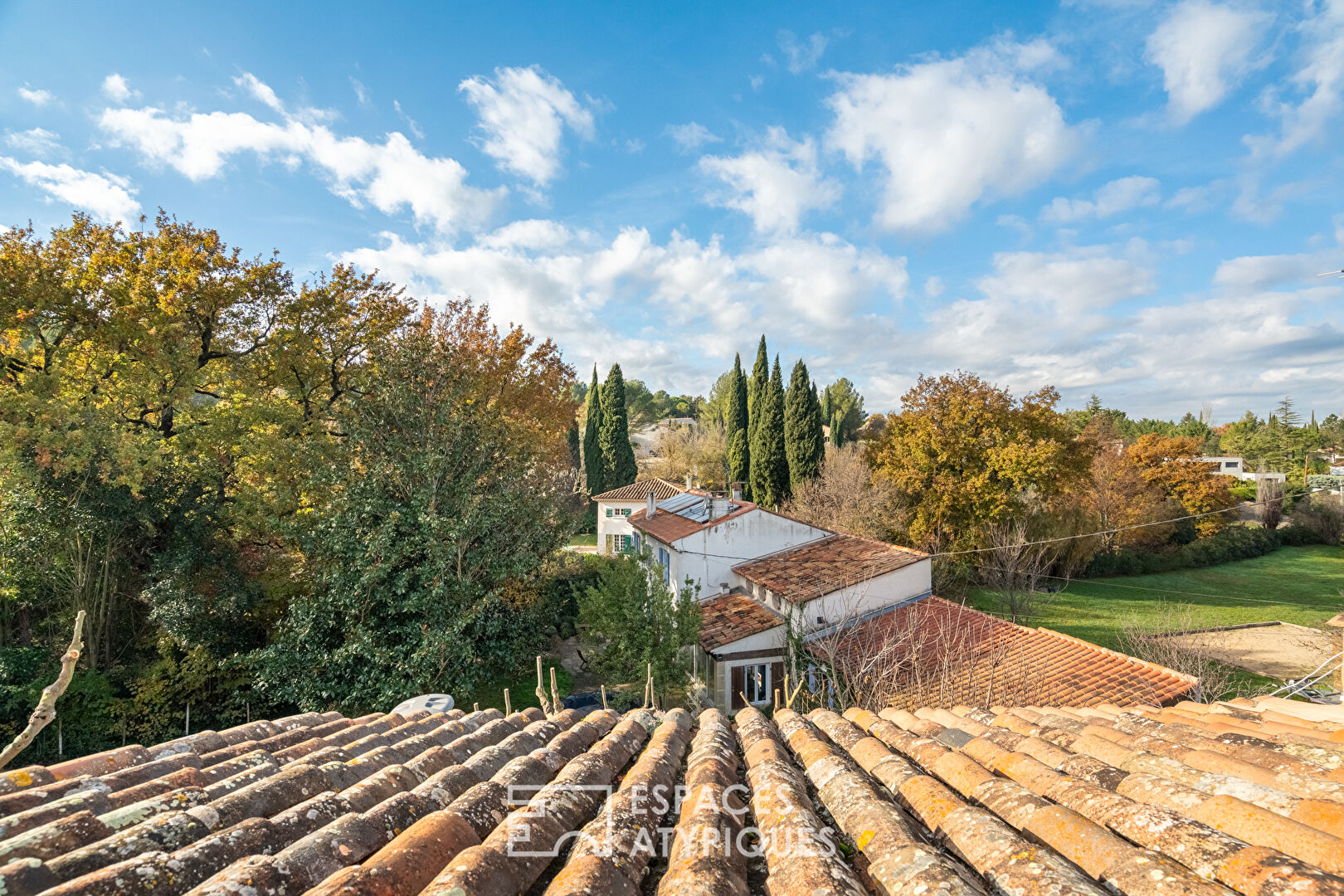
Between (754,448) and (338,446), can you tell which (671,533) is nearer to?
(338,446)

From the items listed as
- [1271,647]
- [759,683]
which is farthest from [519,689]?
[1271,647]

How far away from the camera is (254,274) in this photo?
14469mm

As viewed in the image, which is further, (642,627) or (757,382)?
(757,382)

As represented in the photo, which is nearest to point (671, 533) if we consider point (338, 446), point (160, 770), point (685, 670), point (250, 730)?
point (685, 670)

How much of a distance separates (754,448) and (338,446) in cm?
2629

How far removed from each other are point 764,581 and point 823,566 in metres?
2.14

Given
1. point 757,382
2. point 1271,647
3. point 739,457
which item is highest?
point 757,382

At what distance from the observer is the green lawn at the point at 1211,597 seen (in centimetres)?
2358

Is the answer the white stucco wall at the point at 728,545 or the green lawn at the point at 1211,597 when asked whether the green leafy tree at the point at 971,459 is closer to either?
the green lawn at the point at 1211,597

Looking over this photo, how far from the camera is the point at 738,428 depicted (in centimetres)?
4316

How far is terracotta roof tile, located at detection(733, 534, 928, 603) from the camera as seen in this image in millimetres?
16531

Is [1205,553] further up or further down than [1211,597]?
further up

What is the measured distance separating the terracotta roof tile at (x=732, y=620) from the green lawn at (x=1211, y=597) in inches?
509

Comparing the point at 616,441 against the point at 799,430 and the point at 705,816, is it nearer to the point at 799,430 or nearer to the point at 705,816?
the point at 799,430
